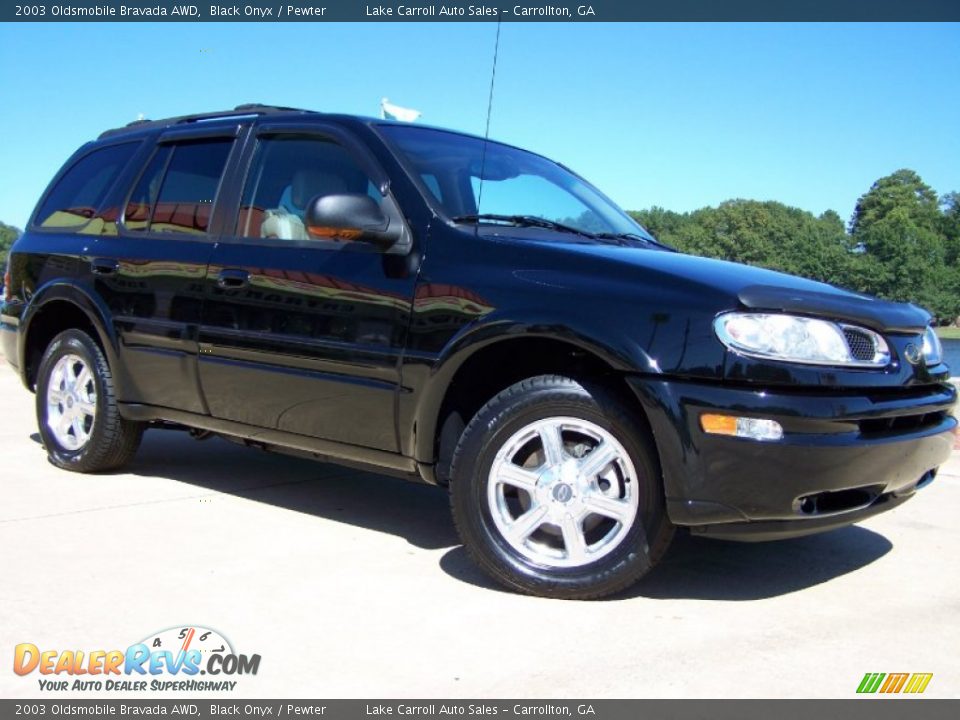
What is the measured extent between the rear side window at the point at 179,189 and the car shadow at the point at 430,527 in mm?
1390

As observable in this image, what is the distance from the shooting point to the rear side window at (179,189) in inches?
176

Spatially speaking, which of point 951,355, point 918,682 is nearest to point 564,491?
point 918,682

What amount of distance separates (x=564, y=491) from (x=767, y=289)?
952 millimetres

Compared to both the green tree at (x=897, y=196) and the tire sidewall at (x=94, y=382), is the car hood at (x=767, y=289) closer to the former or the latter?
the tire sidewall at (x=94, y=382)

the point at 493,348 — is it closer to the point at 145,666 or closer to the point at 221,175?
the point at 145,666

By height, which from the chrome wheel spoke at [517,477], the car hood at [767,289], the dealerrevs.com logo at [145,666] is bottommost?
the dealerrevs.com logo at [145,666]

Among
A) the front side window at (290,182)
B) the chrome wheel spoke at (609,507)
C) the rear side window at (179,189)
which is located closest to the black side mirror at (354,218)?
the front side window at (290,182)

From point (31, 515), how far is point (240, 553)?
1.19 metres

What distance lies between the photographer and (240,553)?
3.73 metres

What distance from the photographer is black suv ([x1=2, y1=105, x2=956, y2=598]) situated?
2.95 metres

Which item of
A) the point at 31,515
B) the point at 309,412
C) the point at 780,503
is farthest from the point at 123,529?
the point at 780,503

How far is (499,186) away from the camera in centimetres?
411

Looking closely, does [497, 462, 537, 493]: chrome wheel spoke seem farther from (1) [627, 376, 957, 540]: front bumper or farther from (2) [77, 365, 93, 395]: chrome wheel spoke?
(2) [77, 365, 93, 395]: chrome wheel spoke
